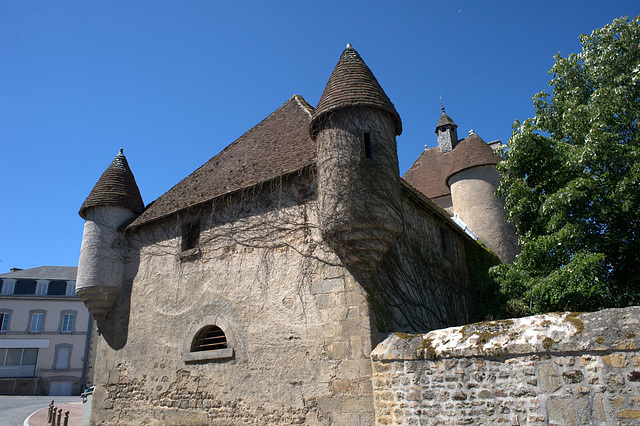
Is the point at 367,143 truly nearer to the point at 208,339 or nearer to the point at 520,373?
→ the point at 520,373

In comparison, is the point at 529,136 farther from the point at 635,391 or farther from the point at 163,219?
the point at 163,219

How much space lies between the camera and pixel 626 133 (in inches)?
394

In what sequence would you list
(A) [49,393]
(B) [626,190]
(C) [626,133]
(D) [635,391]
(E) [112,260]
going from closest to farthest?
(D) [635,391], (B) [626,190], (C) [626,133], (E) [112,260], (A) [49,393]

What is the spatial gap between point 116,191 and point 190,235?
280 cm

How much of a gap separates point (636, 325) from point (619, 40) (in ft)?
30.2

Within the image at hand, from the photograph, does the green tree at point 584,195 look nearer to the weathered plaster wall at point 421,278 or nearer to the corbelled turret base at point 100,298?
the weathered plaster wall at point 421,278

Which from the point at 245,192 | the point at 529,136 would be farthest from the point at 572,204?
the point at 245,192

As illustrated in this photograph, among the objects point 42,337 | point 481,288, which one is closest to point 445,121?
point 481,288

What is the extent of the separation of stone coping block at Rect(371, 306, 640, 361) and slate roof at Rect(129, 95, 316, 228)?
3.68 meters

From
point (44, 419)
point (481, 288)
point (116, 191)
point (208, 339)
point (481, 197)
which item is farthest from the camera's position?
point (481, 197)

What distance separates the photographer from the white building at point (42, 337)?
30.5 meters

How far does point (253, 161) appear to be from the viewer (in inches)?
392

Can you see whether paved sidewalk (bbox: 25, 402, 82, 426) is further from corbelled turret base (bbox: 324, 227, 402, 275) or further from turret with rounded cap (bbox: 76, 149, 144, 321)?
corbelled turret base (bbox: 324, 227, 402, 275)

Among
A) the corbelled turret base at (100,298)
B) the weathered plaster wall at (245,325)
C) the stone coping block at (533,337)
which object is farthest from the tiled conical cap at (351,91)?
the corbelled turret base at (100,298)
